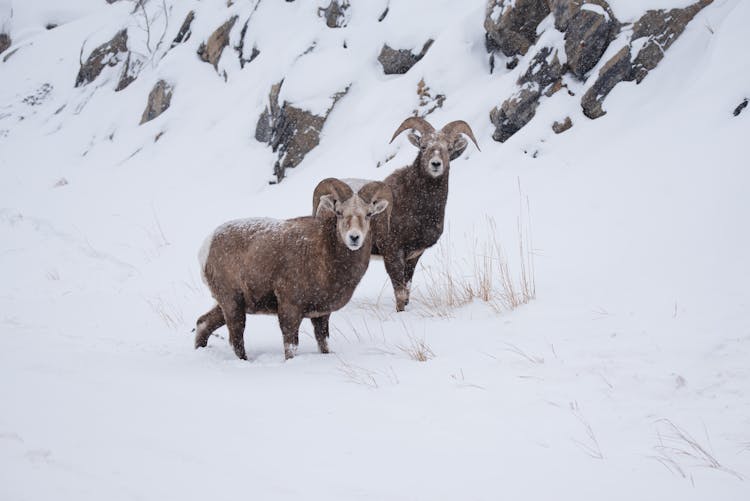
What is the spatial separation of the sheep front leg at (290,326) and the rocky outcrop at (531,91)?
6423mm

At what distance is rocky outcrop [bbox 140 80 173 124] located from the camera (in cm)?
2009

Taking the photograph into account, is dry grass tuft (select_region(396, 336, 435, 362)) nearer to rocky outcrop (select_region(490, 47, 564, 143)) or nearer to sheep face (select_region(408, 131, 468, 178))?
sheep face (select_region(408, 131, 468, 178))

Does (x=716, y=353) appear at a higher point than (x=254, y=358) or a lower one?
higher

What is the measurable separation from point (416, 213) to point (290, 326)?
2.19 m

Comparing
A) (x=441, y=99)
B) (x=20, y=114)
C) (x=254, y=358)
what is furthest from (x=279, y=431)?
(x=20, y=114)

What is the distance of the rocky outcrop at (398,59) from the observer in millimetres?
13180

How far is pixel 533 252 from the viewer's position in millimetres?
6422

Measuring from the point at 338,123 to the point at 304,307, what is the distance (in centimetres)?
935

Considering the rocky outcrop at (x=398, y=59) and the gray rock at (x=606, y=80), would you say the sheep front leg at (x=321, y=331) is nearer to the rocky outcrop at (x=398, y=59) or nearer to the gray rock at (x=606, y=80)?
the gray rock at (x=606, y=80)

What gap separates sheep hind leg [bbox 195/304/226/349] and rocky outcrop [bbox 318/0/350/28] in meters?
12.1

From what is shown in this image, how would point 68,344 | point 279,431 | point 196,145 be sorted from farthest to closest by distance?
point 196,145, point 68,344, point 279,431

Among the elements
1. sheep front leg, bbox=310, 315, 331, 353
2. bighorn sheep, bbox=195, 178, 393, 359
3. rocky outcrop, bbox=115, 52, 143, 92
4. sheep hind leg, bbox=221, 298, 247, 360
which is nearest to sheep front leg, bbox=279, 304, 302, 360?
bighorn sheep, bbox=195, 178, 393, 359

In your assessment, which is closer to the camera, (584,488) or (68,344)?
(584,488)

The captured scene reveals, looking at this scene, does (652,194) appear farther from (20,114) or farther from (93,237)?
(20,114)
